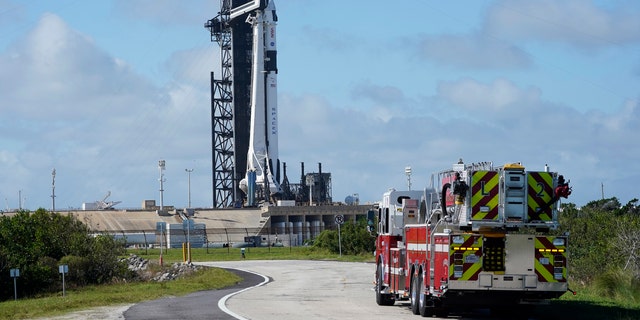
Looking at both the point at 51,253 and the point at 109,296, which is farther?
the point at 51,253

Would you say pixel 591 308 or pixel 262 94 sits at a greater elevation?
pixel 262 94

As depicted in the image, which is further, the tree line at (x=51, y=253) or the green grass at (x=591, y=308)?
the tree line at (x=51, y=253)

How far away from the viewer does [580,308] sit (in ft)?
80.0

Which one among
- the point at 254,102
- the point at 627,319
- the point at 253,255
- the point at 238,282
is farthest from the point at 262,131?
the point at 627,319

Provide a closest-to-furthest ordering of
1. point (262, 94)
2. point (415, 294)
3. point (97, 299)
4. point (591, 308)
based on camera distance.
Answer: point (591, 308), point (415, 294), point (97, 299), point (262, 94)

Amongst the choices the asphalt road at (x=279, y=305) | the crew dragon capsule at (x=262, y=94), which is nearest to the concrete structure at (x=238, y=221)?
the crew dragon capsule at (x=262, y=94)

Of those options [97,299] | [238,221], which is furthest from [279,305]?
[238,221]

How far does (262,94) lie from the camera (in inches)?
4919

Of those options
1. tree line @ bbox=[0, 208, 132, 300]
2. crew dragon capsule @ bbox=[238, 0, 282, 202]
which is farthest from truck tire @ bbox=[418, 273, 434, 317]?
crew dragon capsule @ bbox=[238, 0, 282, 202]

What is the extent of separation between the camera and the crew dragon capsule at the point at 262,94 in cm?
12469

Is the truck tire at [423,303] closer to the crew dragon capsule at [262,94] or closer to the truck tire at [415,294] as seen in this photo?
the truck tire at [415,294]

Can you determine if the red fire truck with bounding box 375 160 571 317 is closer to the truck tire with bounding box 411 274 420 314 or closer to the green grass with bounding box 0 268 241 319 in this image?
the truck tire with bounding box 411 274 420 314

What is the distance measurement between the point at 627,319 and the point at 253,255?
227 feet

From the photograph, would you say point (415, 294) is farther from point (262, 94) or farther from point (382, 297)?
point (262, 94)
